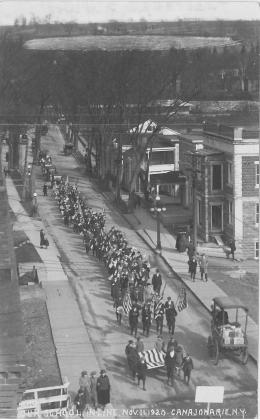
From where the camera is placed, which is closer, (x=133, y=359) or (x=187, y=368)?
(x=187, y=368)

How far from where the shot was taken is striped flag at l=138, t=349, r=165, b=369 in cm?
1217

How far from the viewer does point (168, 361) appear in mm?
12102

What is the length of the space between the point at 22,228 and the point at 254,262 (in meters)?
4.73

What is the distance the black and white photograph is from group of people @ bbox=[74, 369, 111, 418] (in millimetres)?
228

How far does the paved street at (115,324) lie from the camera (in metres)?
11.6

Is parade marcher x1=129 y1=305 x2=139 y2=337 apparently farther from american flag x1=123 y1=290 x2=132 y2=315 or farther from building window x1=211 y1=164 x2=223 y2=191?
building window x1=211 y1=164 x2=223 y2=191

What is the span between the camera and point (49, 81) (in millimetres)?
14164

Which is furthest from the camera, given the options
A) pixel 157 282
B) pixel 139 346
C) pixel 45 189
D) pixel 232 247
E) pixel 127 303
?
pixel 45 189

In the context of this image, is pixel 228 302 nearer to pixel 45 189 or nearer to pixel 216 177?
pixel 216 177

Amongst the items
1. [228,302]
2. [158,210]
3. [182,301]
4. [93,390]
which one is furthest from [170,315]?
[93,390]

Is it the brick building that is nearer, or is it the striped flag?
the striped flag

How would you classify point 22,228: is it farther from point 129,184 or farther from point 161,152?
point 161,152

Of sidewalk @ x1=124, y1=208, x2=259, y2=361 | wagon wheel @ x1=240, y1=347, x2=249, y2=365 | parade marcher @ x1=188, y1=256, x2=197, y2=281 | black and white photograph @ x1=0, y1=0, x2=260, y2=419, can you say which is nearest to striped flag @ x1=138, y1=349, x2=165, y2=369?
black and white photograph @ x1=0, y1=0, x2=260, y2=419

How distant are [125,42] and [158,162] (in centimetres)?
250
